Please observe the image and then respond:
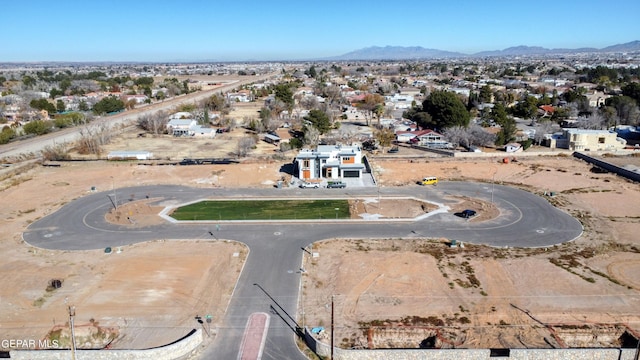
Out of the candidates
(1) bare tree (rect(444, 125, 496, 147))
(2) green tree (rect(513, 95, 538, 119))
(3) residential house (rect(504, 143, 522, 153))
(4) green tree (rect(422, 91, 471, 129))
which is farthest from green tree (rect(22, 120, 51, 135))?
(2) green tree (rect(513, 95, 538, 119))

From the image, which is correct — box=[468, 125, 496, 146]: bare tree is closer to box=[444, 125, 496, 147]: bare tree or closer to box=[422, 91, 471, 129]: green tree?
box=[444, 125, 496, 147]: bare tree

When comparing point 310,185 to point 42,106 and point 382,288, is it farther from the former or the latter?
point 42,106

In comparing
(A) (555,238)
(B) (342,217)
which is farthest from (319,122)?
(A) (555,238)

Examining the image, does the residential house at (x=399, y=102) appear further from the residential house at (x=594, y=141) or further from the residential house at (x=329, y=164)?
the residential house at (x=329, y=164)

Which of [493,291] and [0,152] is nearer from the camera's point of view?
[493,291]

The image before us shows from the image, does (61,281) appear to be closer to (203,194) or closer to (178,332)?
(178,332)

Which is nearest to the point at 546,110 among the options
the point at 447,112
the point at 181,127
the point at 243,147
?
the point at 447,112
